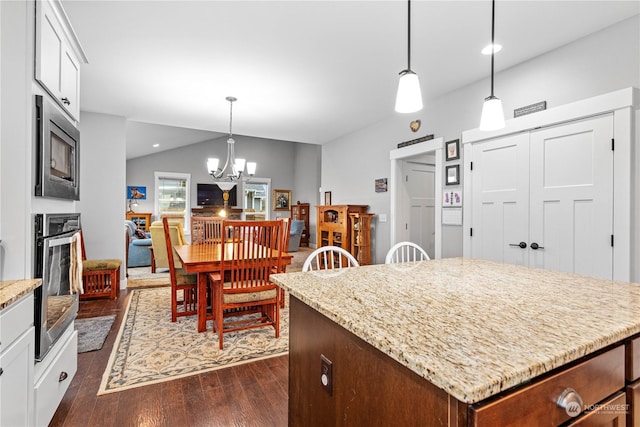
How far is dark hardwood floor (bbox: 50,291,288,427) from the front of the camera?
1.74 m

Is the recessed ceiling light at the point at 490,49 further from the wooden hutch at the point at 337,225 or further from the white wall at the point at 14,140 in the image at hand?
the white wall at the point at 14,140

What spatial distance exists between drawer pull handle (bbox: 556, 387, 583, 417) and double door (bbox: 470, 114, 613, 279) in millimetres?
2140

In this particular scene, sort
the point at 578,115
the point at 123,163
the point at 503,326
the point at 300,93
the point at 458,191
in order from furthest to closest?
1. the point at 123,163
2. the point at 300,93
3. the point at 458,191
4. the point at 578,115
5. the point at 503,326

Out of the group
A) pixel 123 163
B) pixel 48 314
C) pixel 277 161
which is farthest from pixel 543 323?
pixel 277 161

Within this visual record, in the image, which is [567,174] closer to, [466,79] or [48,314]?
[466,79]

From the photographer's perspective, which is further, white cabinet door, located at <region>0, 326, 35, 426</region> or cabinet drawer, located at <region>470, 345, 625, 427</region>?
white cabinet door, located at <region>0, 326, 35, 426</region>

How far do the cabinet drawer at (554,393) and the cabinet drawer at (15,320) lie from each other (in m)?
1.57

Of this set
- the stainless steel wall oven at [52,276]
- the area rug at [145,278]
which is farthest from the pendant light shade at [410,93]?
the area rug at [145,278]

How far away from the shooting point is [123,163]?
181 inches

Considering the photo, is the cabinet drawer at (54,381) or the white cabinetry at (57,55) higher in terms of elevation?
the white cabinetry at (57,55)

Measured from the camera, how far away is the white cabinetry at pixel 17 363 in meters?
1.17

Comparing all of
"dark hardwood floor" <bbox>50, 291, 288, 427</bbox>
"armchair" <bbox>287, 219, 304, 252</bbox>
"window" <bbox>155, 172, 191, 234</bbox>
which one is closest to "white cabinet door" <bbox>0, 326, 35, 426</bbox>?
"dark hardwood floor" <bbox>50, 291, 288, 427</bbox>

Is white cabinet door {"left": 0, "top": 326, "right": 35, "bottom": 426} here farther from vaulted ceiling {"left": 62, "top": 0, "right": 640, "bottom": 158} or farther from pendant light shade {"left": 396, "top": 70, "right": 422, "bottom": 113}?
vaulted ceiling {"left": 62, "top": 0, "right": 640, "bottom": 158}

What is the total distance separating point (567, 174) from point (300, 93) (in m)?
2.74
